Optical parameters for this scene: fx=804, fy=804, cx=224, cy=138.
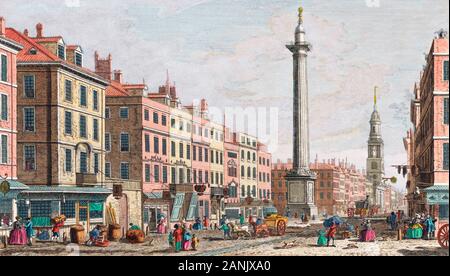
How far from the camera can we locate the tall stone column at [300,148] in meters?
64.0

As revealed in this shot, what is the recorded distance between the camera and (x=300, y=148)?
65562 mm

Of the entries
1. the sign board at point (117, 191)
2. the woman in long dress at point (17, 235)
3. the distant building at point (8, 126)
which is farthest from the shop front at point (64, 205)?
the woman in long dress at point (17, 235)

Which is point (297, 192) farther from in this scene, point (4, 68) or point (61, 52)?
point (4, 68)

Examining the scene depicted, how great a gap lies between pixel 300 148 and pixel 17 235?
32478 mm

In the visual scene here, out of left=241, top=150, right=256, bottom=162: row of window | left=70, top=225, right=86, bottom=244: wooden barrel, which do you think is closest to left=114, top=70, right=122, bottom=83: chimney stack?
left=70, top=225, right=86, bottom=244: wooden barrel

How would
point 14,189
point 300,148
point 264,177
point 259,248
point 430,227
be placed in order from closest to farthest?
1. point 259,248
2. point 430,227
3. point 14,189
4. point 300,148
5. point 264,177

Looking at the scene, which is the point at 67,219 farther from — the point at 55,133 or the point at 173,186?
the point at 173,186

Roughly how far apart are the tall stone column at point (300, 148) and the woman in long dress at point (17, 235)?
1217 inches

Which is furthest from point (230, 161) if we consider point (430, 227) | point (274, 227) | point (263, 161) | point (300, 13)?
point (300, 13)

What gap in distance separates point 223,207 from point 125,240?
28537 millimetres

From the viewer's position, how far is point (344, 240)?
3962cm

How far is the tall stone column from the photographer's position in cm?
6400

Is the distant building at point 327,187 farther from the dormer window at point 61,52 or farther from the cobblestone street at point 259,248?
the cobblestone street at point 259,248
